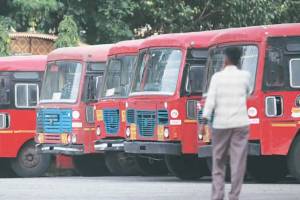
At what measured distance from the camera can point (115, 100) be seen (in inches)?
936

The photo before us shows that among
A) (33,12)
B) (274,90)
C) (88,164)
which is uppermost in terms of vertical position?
(33,12)

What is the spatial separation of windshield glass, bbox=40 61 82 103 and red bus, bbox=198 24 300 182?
6.37 metres

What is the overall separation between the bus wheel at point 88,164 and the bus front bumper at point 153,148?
4.75m

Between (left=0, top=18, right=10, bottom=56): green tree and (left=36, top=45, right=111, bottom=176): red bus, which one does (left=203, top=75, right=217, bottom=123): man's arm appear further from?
(left=0, top=18, right=10, bottom=56): green tree

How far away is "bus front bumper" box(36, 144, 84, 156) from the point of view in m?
24.8

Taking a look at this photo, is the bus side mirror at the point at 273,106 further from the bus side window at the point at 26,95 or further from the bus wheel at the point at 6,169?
the bus wheel at the point at 6,169

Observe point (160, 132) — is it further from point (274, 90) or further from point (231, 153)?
point (231, 153)

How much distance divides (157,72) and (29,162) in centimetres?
626

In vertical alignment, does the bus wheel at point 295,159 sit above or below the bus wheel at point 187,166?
above

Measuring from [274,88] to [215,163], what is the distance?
5487 millimetres

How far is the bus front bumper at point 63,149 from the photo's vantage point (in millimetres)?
24797

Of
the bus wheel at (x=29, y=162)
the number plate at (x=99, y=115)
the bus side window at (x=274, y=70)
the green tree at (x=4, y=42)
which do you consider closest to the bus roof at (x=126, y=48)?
the number plate at (x=99, y=115)

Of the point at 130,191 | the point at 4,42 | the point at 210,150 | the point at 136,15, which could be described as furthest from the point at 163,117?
the point at 136,15

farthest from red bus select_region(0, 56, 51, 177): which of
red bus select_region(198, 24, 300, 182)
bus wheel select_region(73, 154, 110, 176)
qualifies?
red bus select_region(198, 24, 300, 182)
